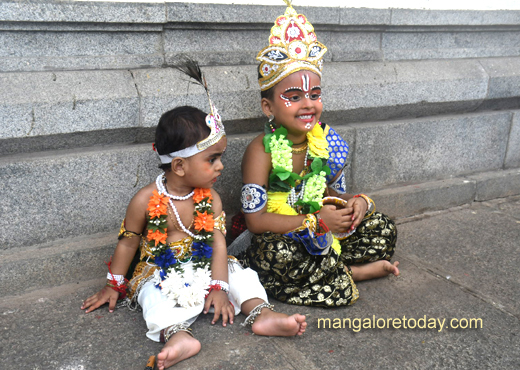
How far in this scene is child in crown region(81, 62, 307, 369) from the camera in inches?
96.3

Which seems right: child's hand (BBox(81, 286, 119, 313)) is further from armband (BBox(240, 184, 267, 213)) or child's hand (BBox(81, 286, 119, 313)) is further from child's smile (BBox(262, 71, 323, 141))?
child's smile (BBox(262, 71, 323, 141))

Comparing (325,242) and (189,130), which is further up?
(189,130)

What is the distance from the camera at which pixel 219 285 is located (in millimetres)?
2598

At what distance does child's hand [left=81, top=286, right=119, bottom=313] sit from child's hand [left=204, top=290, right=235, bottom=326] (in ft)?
1.64

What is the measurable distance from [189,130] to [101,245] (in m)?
0.96

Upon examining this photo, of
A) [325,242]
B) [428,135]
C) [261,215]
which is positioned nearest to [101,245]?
[261,215]

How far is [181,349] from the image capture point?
7.27 ft

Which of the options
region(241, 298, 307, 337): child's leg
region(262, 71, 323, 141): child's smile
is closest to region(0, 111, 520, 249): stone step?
region(262, 71, 323, 141): child's smile

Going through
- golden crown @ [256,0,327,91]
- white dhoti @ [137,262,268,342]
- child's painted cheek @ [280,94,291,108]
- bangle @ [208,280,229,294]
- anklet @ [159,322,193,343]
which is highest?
golden crown @ [256,0,327,91]

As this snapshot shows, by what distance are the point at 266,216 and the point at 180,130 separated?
A: 2.37 ft

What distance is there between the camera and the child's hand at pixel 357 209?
2.95 metres

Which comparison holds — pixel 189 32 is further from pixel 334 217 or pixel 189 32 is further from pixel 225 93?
pixel 334 217

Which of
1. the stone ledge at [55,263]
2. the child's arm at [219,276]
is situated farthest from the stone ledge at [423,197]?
the stone ledge at [55,263]

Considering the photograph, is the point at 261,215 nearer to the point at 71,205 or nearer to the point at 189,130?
the point at 189,130
